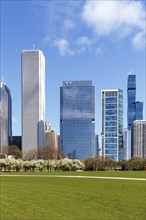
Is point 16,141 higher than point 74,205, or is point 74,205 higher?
point 74,205

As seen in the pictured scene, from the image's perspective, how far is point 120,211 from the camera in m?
15.0

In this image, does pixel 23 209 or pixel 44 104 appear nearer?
pixel 23 209

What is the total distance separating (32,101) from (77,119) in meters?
24.7

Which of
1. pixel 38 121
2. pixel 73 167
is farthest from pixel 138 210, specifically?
pixel 38 121

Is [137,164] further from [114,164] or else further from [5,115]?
[5,115]

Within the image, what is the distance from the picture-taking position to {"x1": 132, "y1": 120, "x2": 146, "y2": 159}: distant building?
164000 mm

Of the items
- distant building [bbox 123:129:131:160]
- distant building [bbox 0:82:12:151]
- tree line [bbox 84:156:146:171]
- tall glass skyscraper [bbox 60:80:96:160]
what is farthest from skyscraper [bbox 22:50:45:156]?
tree line [bbox 84:156:146:171]

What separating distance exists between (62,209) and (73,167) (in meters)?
49.0

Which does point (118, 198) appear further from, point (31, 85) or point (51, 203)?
point (31, 85)

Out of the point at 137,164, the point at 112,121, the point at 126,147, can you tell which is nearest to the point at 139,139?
the point at 126,147

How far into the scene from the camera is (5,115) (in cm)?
18688

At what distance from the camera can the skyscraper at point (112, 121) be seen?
Answer: 178500 millimetres

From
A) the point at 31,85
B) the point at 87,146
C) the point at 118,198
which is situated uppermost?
the point at 31,85

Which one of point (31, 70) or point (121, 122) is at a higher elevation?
point (31, 70)
